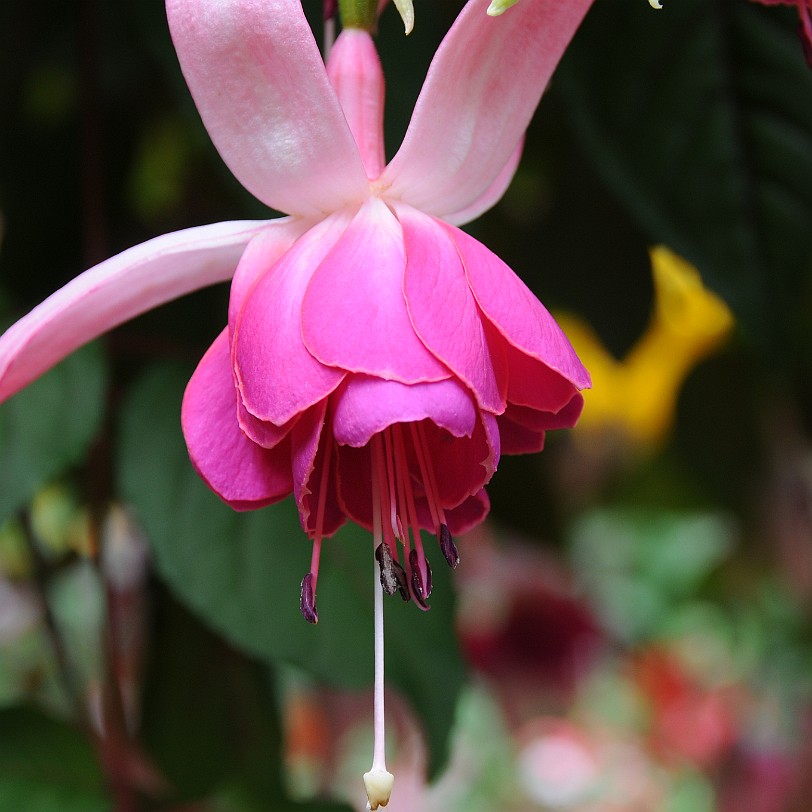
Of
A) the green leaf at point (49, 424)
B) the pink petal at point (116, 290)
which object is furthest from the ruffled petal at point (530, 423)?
the green leaf at point (49, 424)

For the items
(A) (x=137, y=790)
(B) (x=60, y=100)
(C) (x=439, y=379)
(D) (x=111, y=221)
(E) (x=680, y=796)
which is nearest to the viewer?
(C) (x=439, y=379)

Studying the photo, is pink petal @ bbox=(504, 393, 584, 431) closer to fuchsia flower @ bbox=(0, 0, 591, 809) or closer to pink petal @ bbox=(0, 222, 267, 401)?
fuchsia flower @ bbox=(0, 0, 591, 809)

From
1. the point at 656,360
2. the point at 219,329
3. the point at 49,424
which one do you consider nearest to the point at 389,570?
the point at 49,424

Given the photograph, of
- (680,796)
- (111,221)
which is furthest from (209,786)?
(680,796)

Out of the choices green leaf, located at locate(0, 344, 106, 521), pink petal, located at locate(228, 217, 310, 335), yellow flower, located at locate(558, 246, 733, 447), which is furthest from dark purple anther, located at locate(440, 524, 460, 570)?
yellow flower, located at locate(558, 246, 733, 447)

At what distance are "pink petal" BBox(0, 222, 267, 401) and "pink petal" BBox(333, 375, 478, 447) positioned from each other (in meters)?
0.08

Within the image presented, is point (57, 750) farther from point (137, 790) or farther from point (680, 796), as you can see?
point (680, 796)

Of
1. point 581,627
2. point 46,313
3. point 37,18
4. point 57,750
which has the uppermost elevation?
point 37,18

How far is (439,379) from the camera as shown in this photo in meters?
0.29

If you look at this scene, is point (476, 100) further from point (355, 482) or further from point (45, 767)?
point (45, 767)

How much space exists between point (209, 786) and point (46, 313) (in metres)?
0.50

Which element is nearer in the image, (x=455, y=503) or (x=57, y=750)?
(x=455, y=503)

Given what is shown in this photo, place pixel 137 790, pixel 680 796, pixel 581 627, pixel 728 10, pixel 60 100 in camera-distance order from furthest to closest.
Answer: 1. pixel 680 796
2. pixel 581 627
3. pixel 60 100
4. pixel 137 790
5. pixel 728 10

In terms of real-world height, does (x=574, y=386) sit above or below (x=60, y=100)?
below
